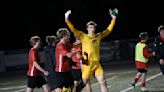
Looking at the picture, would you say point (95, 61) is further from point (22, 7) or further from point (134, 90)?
point (22, 7)

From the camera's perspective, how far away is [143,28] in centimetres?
4556

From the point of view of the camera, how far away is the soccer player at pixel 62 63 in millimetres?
10117

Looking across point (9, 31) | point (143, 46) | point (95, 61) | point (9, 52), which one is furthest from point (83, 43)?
point (9, 31)

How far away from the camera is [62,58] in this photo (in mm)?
10133

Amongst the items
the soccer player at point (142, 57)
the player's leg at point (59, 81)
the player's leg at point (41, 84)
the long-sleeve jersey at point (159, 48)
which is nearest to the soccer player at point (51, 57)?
the player's leg at point (41, 84)

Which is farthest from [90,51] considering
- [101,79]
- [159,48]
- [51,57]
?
[159,48]

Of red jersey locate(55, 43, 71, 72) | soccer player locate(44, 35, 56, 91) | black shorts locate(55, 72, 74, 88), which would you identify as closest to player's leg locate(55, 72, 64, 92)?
black shorts locate(55, 72, 74, 88)

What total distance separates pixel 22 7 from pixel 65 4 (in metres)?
4.18

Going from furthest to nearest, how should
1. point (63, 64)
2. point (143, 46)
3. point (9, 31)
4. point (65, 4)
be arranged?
point (65, 4), point (9, 31), point (143, 46), point (63, 64)

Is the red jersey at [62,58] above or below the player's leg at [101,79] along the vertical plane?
above

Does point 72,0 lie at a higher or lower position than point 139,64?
higher

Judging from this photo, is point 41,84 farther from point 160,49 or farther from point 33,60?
point 160,49

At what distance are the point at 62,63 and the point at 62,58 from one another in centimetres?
14

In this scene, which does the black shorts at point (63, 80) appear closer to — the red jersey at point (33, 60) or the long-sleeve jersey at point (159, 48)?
the red jersey at point (33, 60)
